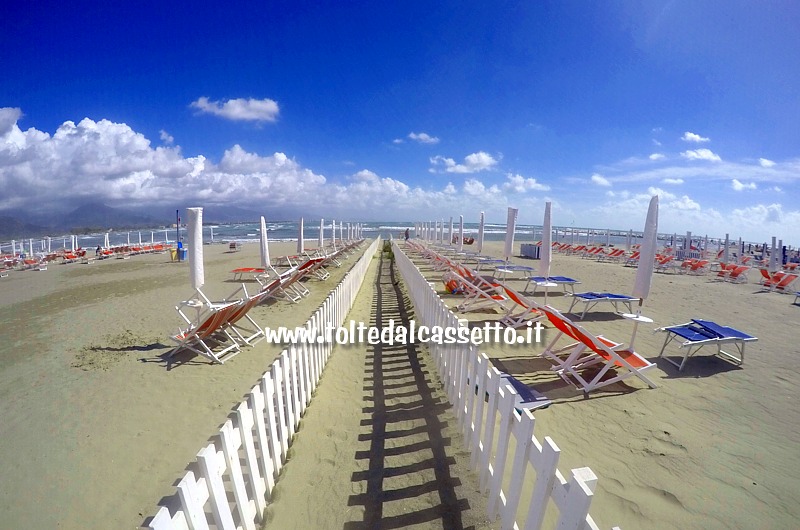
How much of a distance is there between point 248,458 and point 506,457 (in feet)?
5.18

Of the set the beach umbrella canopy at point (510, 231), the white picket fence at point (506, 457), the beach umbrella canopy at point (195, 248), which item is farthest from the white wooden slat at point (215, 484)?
the beach umbrella canopy at point (510, 231)

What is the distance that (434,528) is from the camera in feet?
6.98

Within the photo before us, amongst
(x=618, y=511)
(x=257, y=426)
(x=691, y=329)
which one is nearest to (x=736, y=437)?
(x=618, y=511)

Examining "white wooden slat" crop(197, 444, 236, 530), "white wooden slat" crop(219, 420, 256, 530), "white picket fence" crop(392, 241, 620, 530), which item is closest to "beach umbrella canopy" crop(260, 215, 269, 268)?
"white picket fence" crop(392, 241, 620, 530)

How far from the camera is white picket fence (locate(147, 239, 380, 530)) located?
1453 mm

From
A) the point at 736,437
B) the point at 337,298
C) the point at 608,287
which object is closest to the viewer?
the point at 736,437

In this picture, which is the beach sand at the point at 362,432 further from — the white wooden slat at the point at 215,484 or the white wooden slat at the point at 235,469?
the white wooden slat at the point at 215,484

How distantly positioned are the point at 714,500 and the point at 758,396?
2.43m

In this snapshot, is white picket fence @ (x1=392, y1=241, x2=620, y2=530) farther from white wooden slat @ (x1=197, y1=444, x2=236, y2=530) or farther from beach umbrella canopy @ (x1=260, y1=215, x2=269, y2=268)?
beach umbrella canopy @ (x1=260, y1=215, x2=269, y2=268)

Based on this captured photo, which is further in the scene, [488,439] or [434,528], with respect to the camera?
[488,439]

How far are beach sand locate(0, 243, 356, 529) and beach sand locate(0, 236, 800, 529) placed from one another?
0.05 ft

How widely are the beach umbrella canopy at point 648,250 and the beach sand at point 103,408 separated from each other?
15.9ft

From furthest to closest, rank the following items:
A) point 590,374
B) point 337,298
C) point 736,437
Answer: point 337,298
point 590,374
point 736,437

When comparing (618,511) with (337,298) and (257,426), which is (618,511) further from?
(337,298)
